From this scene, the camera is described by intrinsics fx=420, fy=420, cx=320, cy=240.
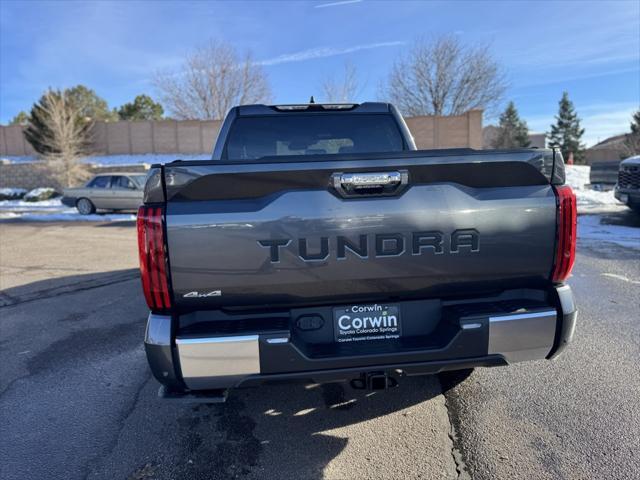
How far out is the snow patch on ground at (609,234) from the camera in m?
9.28

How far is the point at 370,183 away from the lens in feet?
7.28

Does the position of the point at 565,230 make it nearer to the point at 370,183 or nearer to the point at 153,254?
the point at 370,183

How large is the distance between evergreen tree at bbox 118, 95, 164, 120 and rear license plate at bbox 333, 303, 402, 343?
2385 inches

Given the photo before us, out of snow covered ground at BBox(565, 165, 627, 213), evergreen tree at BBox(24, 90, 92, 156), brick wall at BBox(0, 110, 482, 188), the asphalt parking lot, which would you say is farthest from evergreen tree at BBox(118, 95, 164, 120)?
the asphalt parking lot

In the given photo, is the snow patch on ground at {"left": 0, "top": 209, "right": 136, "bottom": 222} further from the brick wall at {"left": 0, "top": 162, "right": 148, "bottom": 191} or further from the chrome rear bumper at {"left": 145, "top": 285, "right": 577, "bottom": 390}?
the chrome rear bumper at {"left": 145, "top": 285, "right": 577, "bottom": 390}

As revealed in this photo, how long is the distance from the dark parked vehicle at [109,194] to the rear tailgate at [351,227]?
50.9 feet

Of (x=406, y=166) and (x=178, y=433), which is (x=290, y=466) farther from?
(x=406, y=166)

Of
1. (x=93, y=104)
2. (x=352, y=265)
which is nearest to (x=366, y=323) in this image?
(x=352, y=265)

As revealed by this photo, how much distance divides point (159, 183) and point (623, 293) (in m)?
6.08

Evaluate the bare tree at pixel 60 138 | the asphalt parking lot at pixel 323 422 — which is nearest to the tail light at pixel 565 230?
the asphalt parking lot at pixel 323 422

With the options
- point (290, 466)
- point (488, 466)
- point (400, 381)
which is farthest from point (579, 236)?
point (290, 466)

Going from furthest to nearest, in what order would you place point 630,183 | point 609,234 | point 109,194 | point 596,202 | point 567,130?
point 567,130, point 596,202, point 109,194, point 630,183, point 609,234

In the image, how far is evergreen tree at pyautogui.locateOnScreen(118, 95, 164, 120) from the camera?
183 feet

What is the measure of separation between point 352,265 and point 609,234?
10.6m
